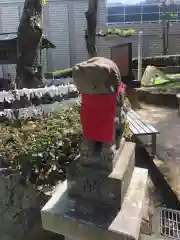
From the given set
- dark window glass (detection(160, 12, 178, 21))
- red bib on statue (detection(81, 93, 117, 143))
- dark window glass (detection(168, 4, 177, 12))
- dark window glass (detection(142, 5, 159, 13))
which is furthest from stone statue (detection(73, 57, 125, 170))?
dark window glass (detection(168, 4, 177, 12))

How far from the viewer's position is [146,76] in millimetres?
10305

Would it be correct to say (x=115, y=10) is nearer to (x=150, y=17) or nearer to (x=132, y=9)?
(x=132, y=9)

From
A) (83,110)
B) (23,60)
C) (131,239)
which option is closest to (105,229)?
(131,239)

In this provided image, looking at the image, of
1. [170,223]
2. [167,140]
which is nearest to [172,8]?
[167,140]

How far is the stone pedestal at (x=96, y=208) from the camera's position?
1566 millimetres

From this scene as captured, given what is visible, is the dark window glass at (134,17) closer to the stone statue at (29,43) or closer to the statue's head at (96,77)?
the stone statue at (29,43)

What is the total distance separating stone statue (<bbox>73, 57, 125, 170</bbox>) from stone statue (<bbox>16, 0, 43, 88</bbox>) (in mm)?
4012

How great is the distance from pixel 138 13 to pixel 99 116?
1969 centimetres

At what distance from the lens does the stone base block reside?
5.06 feet

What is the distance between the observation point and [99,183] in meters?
1.64

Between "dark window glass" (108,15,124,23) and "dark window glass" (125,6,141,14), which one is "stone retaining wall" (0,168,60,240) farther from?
"dark window glass" (125,6,141,14)

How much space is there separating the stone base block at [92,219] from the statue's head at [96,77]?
82 cm

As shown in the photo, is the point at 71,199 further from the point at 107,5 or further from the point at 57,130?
the point at 107,5

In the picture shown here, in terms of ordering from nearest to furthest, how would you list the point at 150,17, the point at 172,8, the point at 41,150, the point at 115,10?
the point at 41,150 < the point at 115,10 < the point at 172,8 < the point at 150,17
